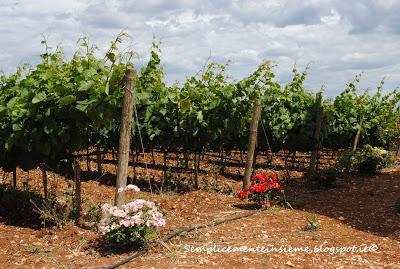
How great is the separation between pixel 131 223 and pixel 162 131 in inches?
191

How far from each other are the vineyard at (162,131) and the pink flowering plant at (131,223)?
0.73 feet

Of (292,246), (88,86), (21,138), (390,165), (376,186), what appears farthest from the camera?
(390,165)

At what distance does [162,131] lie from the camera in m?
9.62

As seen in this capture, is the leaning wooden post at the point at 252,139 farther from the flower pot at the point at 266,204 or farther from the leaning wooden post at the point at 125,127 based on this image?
the leaning wooden post at the point at 125,127

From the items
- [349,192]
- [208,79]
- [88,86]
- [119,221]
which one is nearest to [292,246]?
[119,221]

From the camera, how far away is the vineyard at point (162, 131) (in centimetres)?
601

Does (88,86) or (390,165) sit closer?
(88,86)

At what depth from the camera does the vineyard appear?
601 cm

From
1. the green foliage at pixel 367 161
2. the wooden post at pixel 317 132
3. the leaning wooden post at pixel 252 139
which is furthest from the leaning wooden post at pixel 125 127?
the green foliage at pixel 367 161

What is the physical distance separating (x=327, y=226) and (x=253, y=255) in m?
1.93

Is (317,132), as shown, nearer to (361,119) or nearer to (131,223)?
(361,119)

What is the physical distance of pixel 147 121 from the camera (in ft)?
31.1

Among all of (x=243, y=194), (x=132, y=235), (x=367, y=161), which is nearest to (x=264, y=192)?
(x=243, y=194)

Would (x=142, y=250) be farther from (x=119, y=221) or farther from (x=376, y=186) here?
(x=376, y=186)
